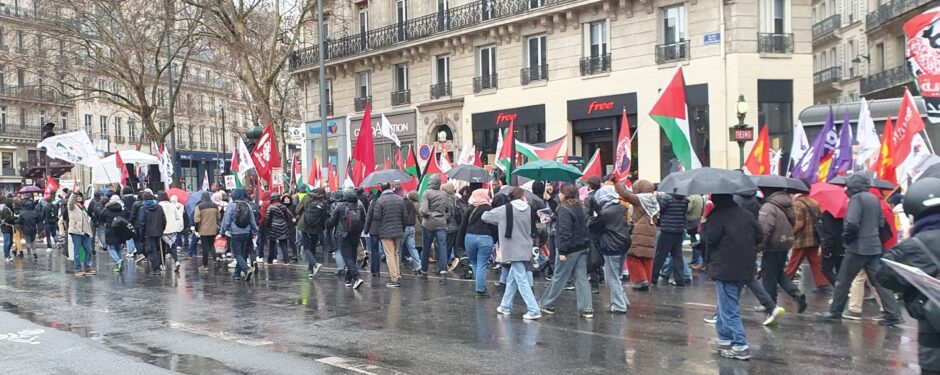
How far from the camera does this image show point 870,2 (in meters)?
36.9

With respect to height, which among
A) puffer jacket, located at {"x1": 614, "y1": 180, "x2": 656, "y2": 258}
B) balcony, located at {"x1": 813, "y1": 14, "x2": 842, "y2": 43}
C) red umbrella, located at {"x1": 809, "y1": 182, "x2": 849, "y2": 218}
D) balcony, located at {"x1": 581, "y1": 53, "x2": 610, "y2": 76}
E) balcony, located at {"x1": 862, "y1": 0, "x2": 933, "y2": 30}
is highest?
balcony, located at {"x1": 813, "y1": 14, "x2": 842, "y2": 43}

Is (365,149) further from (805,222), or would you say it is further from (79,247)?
(805,222)

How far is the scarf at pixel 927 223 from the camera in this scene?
464 cm

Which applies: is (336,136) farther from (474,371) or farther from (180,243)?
(474,371)

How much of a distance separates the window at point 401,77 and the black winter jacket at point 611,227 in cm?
2415

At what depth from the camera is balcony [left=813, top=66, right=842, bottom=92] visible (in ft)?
133

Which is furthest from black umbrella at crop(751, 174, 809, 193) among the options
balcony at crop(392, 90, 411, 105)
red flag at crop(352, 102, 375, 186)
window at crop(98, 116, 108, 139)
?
window at crop(98, 116, 108, 139)

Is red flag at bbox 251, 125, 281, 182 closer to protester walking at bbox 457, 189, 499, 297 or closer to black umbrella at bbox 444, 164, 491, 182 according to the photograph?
black umbrella at bbox 444, 164, 491, 182

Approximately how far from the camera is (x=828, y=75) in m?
41.7

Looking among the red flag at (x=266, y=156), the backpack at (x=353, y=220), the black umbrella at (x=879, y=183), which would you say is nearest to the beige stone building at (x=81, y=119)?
the red flag at (x=266, y=156)

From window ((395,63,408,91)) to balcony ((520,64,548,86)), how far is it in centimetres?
654

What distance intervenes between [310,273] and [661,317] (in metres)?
6.85

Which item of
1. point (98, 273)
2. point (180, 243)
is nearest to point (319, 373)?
point (98, 273)

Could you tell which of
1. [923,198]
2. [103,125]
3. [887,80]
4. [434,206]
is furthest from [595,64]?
[103,125]
